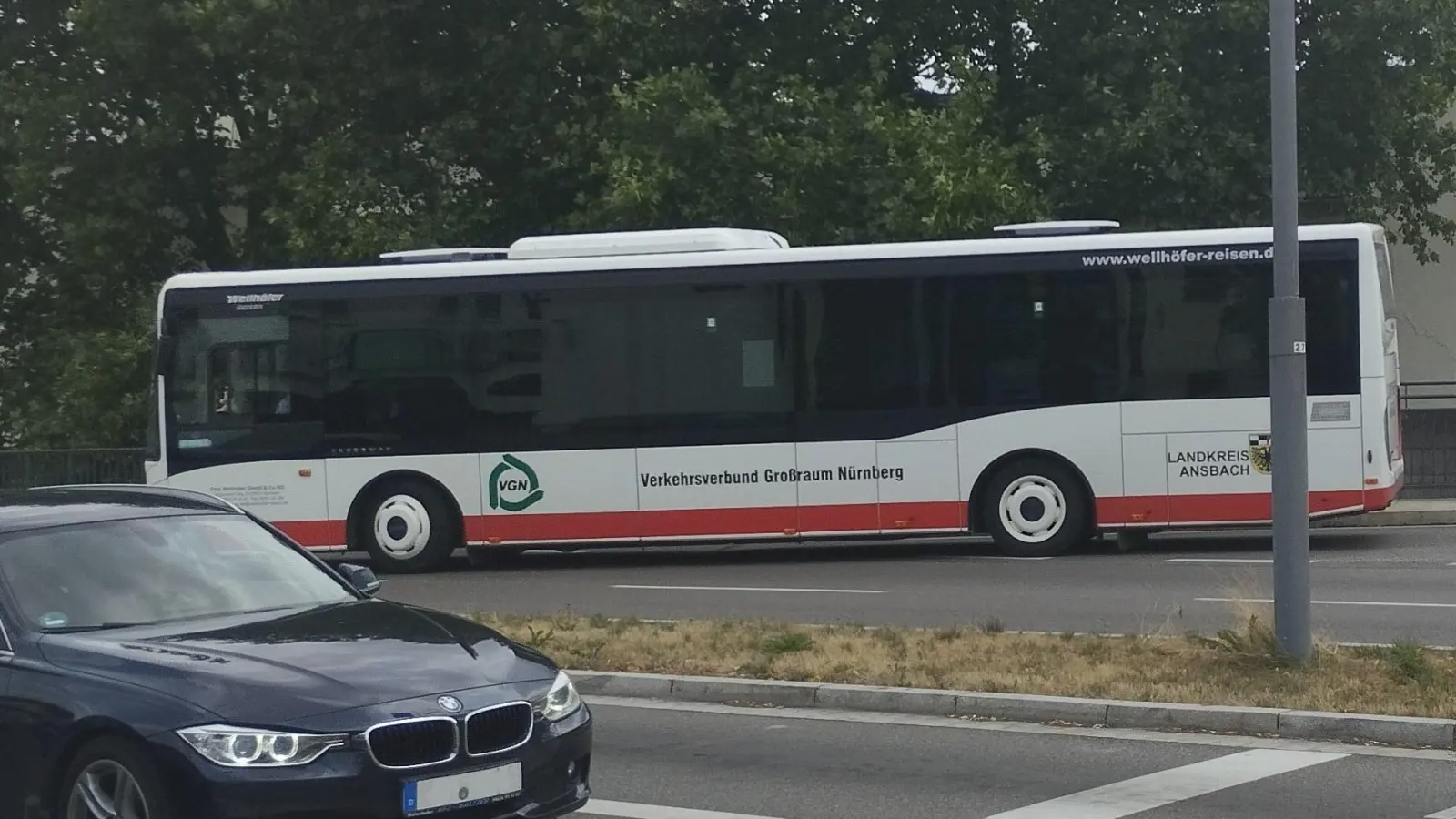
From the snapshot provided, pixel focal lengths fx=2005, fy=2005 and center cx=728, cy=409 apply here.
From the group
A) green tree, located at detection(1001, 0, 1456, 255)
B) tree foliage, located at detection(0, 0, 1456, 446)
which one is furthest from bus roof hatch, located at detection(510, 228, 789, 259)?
green tree, located at detection(1001, 0, 1456, 255)

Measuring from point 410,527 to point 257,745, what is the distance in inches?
563

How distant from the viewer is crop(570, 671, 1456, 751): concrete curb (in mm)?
9289

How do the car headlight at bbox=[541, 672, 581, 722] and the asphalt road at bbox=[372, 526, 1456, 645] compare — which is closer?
the car headlight at bbox=[541, 672, 581, 722]

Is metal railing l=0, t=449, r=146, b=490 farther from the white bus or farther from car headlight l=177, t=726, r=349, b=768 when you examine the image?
car headlight l=177, t=726, r=349, b=768

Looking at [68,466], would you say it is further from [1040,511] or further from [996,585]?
[996,585]

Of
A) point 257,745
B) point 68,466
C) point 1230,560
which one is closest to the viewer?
point 257,745

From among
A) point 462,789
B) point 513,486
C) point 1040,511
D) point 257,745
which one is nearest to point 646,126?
point 513,486

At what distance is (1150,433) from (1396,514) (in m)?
5.41

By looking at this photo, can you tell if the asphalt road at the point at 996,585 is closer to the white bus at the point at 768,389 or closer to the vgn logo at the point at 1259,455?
the white bus at the point at 768,389

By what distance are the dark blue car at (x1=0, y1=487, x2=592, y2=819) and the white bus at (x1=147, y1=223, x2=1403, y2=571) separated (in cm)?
1227

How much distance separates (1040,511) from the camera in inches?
766

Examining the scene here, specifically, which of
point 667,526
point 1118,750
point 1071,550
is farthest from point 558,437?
point 1118,750

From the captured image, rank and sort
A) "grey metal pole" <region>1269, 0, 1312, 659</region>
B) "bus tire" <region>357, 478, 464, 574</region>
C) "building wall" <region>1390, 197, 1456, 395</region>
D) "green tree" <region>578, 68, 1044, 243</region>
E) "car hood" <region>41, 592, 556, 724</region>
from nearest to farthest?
"car hood" <region>41, 592, 556, 724</region> < "grey metal pole" <region>1269, 0, 1312, 659</region> < "bus tire" <region>357, 478, 464, 574</region> < "green tree" <region>578, 68, 1044, 243</region> < "building wall" <region>1390, 197, 1456, 395</region>

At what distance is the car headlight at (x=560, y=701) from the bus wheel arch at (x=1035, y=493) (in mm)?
12587
